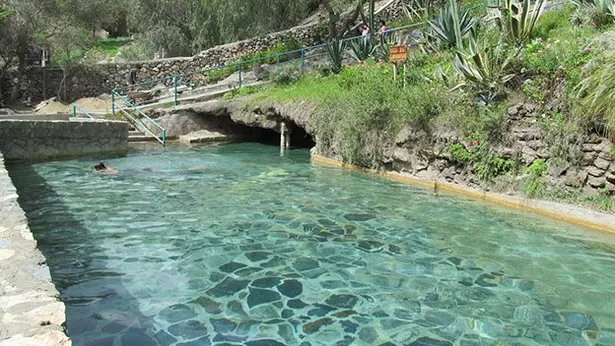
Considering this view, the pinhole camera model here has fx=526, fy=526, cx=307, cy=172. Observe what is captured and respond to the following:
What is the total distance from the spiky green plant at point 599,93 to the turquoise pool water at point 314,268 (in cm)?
194

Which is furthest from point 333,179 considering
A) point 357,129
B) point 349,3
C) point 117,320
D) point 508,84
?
point 349,3

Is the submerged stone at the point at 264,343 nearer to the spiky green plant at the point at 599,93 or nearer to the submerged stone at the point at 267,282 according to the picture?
the submerged stone at the point at 267,282

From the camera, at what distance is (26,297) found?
11.7ft

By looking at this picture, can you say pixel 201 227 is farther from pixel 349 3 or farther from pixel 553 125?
pixel 349 3

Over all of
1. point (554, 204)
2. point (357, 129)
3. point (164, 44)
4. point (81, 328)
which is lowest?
point (81, 328)

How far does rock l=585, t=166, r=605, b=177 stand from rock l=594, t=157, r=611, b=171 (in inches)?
2.1

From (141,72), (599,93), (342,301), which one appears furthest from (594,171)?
(141,72)

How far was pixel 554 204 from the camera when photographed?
959 centimetres

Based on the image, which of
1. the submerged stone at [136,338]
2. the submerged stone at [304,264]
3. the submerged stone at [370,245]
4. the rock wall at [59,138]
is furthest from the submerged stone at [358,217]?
the rock wall at [59,138]

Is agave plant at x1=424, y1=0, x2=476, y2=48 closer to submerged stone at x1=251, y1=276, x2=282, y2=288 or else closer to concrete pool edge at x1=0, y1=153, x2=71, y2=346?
submerged stone at x1=251, y1=276, x2=282, y2=288

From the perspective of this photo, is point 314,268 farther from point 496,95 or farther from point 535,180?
point 496,95

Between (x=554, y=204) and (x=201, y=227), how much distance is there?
632cm

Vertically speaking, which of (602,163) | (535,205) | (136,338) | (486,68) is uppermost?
(486,68)

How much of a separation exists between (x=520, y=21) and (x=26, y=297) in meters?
11.7
